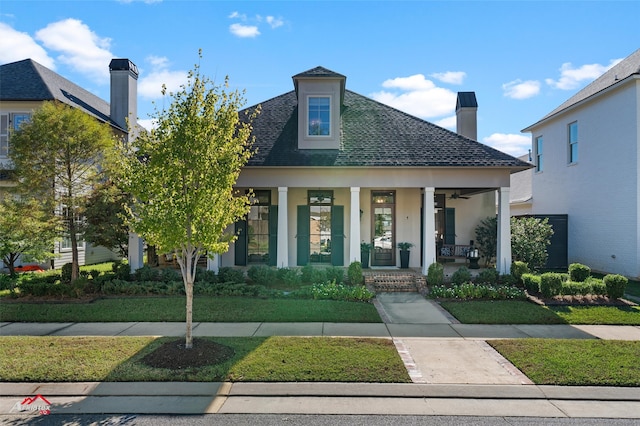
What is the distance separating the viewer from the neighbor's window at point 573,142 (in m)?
17.6

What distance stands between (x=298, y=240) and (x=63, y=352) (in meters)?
8.96

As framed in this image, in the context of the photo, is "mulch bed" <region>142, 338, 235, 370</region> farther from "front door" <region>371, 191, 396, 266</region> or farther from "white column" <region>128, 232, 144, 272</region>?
"front door" <region>371, 191, 396, 266</region>

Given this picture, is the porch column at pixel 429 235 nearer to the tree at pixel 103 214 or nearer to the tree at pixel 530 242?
the tree at pixel 530 242

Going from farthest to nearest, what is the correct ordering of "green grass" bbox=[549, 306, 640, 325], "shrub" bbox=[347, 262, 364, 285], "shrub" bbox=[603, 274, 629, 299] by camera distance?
"shrub" bbox=[347, 262, 364, 285] → "shrub" bbox=[603, 274, 629, 299] → "green grass" bbox=[549, 306, 640, 325]

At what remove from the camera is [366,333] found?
304 inches

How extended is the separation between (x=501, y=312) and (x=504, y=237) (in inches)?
169

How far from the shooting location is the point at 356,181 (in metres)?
13.1

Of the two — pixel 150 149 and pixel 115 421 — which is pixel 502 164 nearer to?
pixel 150 149

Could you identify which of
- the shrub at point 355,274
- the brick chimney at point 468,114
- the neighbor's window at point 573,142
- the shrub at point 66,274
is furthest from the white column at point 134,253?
the neighbor's window at point 573,142

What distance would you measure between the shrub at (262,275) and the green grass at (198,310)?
147 cm

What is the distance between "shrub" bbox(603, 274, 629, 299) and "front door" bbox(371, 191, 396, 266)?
6.56 metres

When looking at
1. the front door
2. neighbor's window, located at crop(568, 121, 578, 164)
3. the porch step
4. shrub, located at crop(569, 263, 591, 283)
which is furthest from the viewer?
neighbor's window, located at crop(568, 121, 578, 164)

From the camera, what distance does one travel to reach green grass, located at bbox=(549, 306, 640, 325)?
866 centimetres

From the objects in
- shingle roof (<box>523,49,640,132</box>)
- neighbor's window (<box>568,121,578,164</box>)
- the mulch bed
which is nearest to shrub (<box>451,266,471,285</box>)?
the mulch bed
